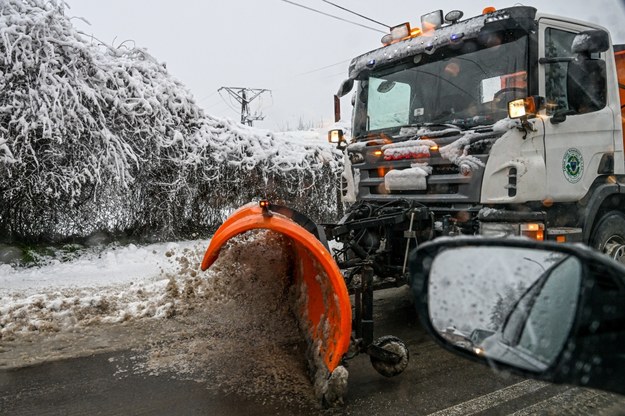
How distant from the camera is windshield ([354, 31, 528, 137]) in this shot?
14.0 feet

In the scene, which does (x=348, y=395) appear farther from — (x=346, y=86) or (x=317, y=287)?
(x=346, y=86)

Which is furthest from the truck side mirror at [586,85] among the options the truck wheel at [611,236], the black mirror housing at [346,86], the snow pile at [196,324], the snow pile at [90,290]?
the snow pile at [90,290]

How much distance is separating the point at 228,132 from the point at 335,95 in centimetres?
376

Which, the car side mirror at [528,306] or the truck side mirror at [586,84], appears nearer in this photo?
the car side mirror at [528,306]

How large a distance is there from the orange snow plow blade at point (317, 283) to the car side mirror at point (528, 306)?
1.54 m

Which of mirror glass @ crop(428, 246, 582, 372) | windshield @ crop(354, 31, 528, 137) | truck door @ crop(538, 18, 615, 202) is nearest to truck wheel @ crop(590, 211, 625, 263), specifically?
truck door @ crop(538, 18, 615, 202)

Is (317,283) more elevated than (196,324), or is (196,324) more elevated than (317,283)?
(317,283)

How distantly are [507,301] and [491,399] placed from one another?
2.34 m

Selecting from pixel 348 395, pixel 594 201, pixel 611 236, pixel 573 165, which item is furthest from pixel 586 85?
pixel 348 395

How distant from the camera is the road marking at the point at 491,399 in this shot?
10.0 feet

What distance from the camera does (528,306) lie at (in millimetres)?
1208

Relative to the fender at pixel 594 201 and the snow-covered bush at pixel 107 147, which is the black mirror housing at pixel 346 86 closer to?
the fender at pixel 594 201

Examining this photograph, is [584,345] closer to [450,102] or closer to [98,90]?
[450,102]

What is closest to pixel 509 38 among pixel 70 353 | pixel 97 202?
pixel 70 353
